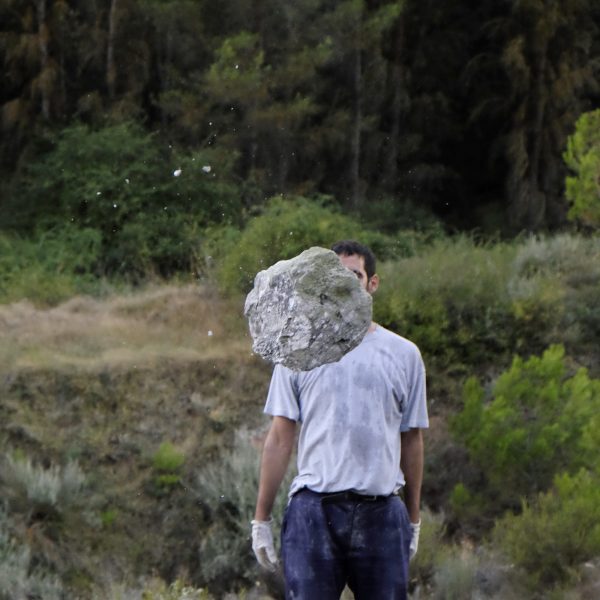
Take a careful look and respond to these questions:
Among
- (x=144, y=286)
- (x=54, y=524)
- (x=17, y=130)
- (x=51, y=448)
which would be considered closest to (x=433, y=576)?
(x=54, y=524)

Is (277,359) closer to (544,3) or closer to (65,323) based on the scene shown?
(65,323)

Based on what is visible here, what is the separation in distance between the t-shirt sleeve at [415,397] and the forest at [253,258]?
80.5 inches

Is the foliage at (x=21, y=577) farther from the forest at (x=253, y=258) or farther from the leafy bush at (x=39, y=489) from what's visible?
the leafy bush at (x=39, y=489)

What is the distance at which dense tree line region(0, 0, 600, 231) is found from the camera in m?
21.8

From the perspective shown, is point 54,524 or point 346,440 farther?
point 54,524

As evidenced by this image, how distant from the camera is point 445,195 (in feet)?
81.3

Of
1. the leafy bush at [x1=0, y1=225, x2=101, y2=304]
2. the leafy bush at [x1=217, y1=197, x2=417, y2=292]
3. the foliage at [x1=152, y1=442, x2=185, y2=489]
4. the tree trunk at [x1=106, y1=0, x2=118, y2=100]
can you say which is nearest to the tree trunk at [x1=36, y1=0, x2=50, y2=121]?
the tree trunk at [x1=106, y1=0, x2=118, y2=100]

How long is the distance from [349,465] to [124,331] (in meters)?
8.88

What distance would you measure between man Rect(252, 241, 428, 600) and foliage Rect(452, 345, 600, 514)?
3.96m

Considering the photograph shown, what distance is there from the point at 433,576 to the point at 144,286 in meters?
8.56

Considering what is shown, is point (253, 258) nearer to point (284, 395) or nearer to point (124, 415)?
point (124, 415)

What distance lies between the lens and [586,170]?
1255 cm

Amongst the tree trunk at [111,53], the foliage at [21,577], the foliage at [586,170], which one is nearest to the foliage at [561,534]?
the foliage at [21,577]

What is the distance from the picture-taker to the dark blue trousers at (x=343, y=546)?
3.39 meters
